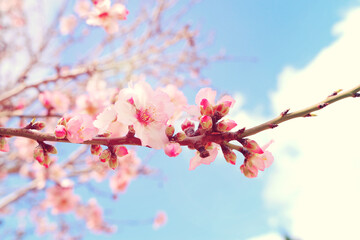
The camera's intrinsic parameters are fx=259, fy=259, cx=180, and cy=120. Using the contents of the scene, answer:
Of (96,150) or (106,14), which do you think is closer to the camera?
(96,150)

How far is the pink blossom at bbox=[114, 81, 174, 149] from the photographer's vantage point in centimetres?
96

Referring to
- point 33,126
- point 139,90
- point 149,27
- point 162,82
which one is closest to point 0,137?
point 33,126

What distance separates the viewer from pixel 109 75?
4676 mm

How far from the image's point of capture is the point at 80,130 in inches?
38.8

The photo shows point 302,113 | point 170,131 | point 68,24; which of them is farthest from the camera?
point 68,24

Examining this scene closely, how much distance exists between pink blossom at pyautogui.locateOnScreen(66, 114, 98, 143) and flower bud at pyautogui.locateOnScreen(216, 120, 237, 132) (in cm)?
48

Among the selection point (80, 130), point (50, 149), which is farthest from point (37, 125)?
point (80, 130)

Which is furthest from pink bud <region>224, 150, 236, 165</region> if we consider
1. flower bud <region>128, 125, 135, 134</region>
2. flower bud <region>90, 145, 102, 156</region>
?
flower bud <region>90, 145, 102, 156</region>

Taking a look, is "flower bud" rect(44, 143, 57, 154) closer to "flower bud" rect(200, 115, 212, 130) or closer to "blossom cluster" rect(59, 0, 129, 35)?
"flower bud" rect(200, 115, 212, 130)

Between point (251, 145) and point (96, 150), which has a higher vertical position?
point (96, 150)

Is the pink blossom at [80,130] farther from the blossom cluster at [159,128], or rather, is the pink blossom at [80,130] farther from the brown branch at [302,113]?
the brown branch at [302,113]

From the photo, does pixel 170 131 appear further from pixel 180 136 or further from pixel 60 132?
pixel 60 132

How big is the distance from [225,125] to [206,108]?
4.4 inches

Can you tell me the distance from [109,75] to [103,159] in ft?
12.7
